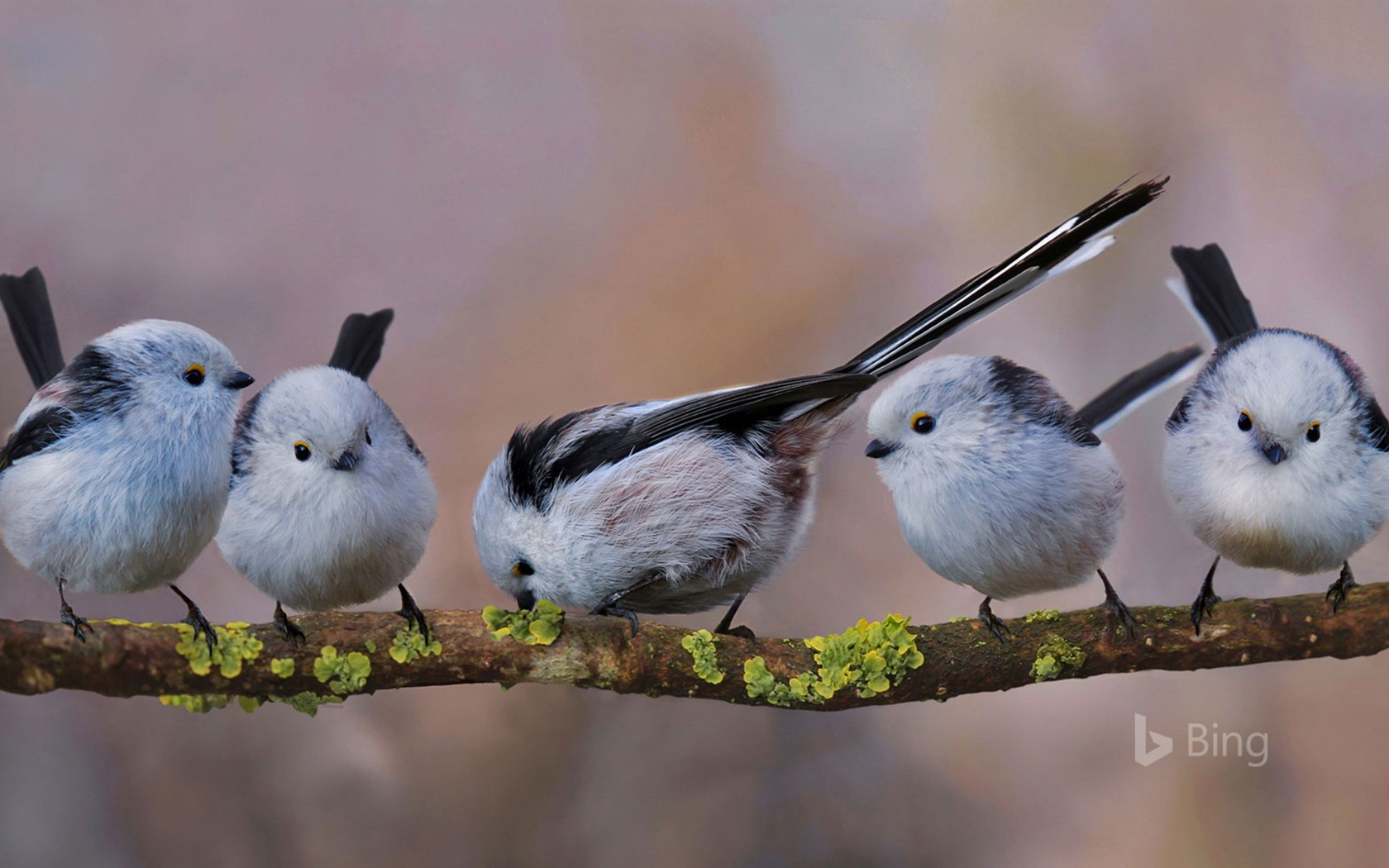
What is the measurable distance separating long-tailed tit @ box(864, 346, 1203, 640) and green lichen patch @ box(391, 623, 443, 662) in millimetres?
450

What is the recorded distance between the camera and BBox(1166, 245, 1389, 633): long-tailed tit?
41.2 inches

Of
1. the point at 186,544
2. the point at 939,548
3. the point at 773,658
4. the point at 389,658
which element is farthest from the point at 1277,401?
the point at 186,544

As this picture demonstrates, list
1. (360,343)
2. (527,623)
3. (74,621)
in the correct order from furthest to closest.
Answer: (360,343)
(527,623)
(74,621)

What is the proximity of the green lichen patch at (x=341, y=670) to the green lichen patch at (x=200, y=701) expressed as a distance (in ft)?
0.30

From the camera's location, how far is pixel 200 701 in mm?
1002

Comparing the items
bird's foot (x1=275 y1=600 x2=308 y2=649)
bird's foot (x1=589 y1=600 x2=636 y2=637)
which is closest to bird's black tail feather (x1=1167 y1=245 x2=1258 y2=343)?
bird's foot (x1=589 y1=600 x2=636 y2=637)

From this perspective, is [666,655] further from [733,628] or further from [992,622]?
[992,622]

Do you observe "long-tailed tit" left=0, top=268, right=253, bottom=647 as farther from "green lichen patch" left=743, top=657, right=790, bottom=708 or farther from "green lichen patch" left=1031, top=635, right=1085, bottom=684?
"green lichen patch" left=1031, top=635, right=1085, bottom=684

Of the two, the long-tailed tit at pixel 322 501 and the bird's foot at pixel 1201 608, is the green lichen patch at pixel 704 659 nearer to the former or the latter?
the long-tailed tit at pixel 322 501

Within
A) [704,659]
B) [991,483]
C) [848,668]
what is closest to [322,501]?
[704,659]

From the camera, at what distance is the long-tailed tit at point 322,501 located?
97 cm

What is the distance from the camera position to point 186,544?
96 cm

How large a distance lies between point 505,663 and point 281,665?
0.20m

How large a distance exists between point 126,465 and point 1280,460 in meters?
1.04
